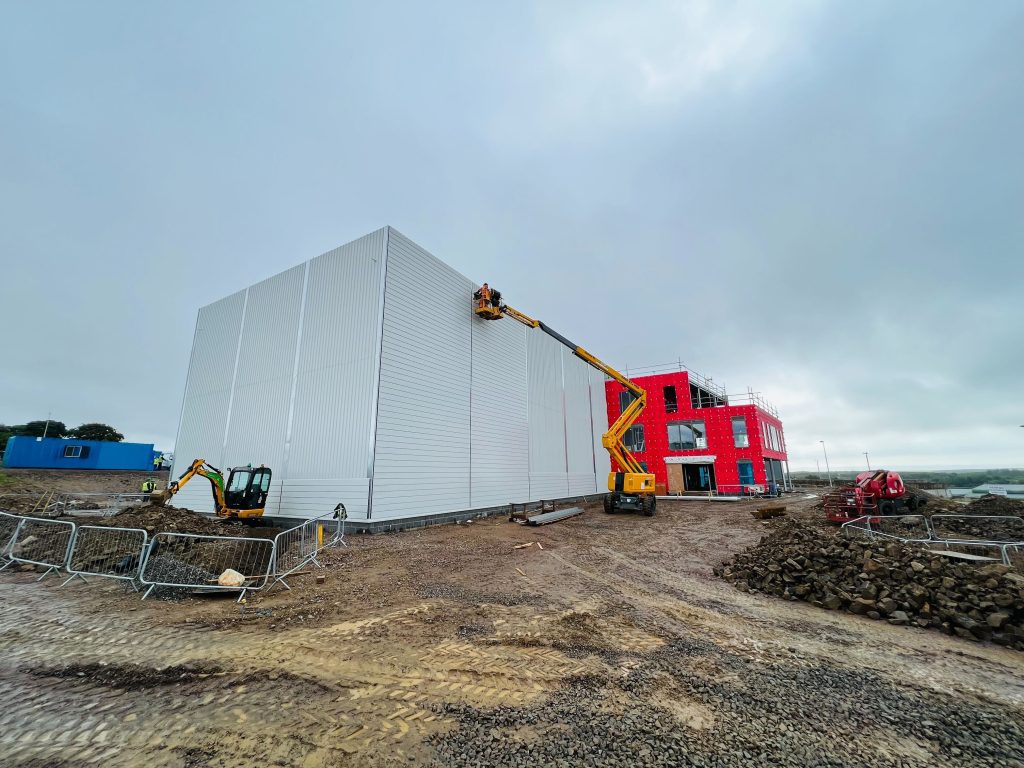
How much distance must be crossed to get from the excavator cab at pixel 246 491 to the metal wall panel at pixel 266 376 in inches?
51.5

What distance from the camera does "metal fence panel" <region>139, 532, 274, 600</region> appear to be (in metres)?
7.53

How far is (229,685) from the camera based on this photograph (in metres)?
4.34

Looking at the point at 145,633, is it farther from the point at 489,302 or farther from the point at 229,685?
the point at 489,302

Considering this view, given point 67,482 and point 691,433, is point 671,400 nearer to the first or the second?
point 691,433

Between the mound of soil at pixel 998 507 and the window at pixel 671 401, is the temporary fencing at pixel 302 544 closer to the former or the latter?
the mound of soil at pixel 998 507

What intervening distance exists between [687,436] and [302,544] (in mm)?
33596

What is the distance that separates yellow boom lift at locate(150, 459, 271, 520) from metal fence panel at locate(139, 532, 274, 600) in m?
3.60

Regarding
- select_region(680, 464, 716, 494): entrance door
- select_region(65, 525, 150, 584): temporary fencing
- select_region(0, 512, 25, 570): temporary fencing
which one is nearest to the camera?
select_region(65, 525, 150, 584): temporary fencing

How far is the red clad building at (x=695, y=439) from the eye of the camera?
3416 centimetres

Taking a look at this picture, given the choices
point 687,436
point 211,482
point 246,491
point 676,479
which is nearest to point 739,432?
point 687,436

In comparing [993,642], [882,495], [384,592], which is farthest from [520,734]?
[882,495]

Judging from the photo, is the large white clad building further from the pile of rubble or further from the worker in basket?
the pile of rubble

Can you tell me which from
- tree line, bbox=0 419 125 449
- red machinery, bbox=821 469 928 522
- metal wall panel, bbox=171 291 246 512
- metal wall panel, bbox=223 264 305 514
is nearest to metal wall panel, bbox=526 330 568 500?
metal wall panel, bbox=223 264 305 514

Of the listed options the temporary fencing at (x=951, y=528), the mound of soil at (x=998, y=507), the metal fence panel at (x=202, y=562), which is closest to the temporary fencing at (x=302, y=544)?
the metal fence panel at (x=202, y=562)
